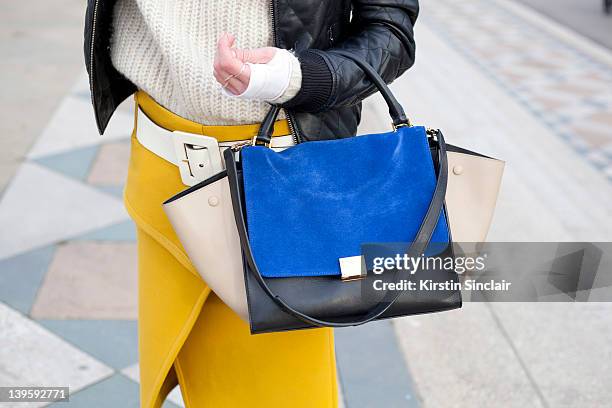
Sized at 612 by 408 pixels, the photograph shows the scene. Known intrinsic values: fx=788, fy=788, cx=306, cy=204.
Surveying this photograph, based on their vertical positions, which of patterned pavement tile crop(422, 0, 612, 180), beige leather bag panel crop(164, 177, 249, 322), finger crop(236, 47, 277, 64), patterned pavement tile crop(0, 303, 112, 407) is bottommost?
patterned pavement tile crop(422, 0, 612, 180)

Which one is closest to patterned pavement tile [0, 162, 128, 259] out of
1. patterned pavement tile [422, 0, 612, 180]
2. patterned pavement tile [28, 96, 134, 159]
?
patterned pavement tile [28, 96, 134, 159]

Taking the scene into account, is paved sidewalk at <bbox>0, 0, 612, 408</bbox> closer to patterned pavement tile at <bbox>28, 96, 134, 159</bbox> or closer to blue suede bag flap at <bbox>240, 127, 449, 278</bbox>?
patterned pavement tile at <bbox>28, 96, 134, 159</bbox>

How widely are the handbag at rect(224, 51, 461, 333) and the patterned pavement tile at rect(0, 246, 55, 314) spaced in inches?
71.2

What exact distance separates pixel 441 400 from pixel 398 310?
128 cm

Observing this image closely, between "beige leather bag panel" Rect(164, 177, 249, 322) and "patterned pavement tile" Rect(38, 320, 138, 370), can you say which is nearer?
"beige leather bag panel" Rect(164, 177, 249, 322)

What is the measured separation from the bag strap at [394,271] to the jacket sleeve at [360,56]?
17 centimetres

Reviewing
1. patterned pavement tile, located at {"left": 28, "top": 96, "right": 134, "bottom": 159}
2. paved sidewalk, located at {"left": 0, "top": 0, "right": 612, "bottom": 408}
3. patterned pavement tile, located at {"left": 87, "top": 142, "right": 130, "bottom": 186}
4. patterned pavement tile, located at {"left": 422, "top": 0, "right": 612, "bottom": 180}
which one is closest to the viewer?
paved sidewalk, located at {"left": 0, "top": 0, "right": 612, "bottom": 408}

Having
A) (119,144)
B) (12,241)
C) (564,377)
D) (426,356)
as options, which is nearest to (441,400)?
(426,356)

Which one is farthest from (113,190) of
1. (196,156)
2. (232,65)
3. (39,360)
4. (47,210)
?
(232,65)

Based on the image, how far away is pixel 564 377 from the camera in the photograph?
252cm

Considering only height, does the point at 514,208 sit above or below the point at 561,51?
above

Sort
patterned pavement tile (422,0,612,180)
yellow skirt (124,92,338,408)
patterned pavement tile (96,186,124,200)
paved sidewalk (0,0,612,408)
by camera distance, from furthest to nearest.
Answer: patterned pavement tile (422,0,612,180), patterned pavement tile (96,186,124,200), paved sidewalk (0,0,612,408), yellow skirt (124,92,338,408)

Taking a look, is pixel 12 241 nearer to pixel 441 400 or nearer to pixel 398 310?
pixel 441 400

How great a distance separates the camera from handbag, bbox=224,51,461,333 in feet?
3.79
